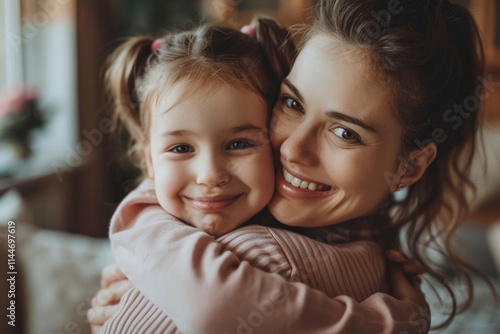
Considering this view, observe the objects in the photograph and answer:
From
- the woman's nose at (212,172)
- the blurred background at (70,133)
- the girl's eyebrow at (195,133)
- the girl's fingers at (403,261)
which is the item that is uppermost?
the girl's eyebrow at (195,133)

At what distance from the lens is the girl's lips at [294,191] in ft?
Result: 2.28

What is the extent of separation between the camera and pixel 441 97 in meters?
0.72

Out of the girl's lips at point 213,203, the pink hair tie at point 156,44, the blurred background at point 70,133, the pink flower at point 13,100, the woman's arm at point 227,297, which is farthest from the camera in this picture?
the pink flower at point 13,100

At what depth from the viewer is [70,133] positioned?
90.7 inches

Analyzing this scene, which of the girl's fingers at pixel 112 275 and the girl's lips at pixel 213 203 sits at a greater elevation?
the girl's lips at pixel 213 203

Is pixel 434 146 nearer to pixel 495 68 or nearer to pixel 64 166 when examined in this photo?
pixel 64 166

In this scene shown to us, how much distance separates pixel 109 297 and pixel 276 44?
0.46 metres

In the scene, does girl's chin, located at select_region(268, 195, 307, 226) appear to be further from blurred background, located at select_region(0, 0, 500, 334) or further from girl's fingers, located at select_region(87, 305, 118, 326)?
blurred background, located at select_region(0, 0, 500, 334)

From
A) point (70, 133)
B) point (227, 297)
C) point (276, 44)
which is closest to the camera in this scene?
point (227, 297)

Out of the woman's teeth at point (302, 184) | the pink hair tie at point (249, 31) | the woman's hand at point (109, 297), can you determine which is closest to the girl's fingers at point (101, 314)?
the woman's hand at point (109, 297)

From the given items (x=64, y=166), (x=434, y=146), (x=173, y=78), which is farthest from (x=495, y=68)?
(x=173, y=78)

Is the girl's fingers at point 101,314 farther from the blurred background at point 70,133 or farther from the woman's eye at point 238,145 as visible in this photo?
the blurred background at point 70,133

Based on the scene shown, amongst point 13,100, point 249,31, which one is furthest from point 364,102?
point 13,100

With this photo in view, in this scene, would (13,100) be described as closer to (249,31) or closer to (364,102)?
(249,31)
